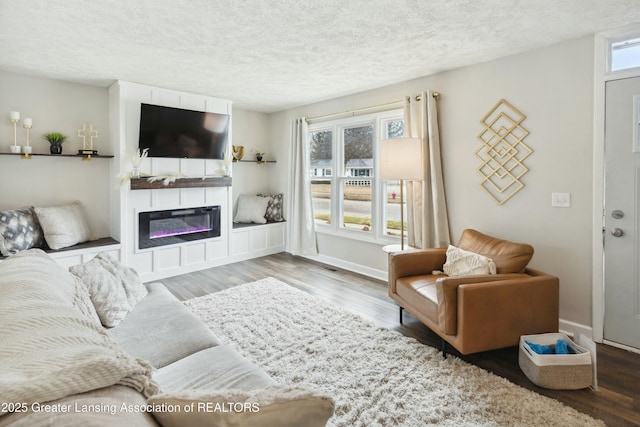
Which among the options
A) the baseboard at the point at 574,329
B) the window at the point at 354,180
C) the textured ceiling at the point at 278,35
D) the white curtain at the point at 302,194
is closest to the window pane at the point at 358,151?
the window at the point at 354,180

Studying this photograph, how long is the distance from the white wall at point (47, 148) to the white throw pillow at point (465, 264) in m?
4.13

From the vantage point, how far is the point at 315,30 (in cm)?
261

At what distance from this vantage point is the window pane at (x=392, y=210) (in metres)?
4.30

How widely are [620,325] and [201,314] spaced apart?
359 centimetres

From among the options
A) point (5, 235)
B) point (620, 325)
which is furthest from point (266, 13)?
point (620, 325)

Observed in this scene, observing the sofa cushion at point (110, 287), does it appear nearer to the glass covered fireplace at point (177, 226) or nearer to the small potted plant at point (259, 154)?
the glass covered fireplace at point (177, 226)

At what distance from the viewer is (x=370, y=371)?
2.26 metres

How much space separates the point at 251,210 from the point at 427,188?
3.05 m

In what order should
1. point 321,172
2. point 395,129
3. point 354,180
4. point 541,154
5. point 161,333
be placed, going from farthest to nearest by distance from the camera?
1. point 321,172
2. point 354,180
3. point 395,129
4. point 541,154
5. point 161,333

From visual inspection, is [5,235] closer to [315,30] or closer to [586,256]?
[315,30]

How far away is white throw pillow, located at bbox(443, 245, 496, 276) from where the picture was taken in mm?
2615

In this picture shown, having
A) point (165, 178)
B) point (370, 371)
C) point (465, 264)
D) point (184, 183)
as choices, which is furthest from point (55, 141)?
point (465, 264)

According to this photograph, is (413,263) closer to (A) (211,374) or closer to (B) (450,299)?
(B) (450,299)

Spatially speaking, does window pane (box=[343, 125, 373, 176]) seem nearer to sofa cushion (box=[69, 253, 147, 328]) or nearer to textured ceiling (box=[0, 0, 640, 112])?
textured ceiling (box=[0, 0, 640, 112])
